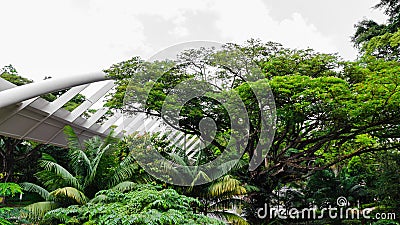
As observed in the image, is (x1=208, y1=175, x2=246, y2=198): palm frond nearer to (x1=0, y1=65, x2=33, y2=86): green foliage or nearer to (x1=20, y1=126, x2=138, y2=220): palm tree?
(x1=20, y1=126, x2=138, y2=220): palm tree

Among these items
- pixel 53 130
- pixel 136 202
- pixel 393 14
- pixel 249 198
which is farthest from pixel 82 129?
pixel 393 14

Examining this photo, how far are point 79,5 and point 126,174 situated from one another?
4.57 m

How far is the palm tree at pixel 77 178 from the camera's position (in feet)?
22.4

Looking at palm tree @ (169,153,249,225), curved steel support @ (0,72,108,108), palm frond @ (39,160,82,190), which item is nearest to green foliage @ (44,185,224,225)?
palm frond @ (39,160,82,190)

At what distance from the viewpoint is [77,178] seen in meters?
7.58

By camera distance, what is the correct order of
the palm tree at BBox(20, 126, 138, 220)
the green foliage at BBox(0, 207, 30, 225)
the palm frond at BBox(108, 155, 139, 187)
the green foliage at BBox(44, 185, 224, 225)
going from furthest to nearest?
the palm frond at BBox(108, 155, 139, 187)
the palm tree at BBox(20, 126, 138, 220)
the green foliage at BBox(44, 185, 224, 225)
the green foliage at BBox(0, 207, 30, 225)

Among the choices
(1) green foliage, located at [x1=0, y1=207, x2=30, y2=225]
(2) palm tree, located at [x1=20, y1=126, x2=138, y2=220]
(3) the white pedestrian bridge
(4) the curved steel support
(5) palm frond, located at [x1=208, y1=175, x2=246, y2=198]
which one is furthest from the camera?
(5) palm frond, located at [x1=208, y1=175, x2=246, y2=198]

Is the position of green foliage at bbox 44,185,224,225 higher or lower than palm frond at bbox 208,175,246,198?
lower

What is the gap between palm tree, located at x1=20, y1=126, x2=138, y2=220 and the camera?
6.81m

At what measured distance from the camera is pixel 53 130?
10.8 metres

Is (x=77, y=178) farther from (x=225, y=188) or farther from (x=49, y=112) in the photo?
(x=225, y=188)

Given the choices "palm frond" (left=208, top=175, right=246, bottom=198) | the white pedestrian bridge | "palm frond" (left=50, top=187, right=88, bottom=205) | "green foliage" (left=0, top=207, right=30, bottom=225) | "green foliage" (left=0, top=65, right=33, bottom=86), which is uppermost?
"green foliage" (left=0, top=65, right=33, bottom=86)

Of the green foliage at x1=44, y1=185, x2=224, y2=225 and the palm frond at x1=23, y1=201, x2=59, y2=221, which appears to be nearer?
the green foliage at x1=44, y1=185, x2=224, y2=225

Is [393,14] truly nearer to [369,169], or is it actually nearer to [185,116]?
[369,169]
